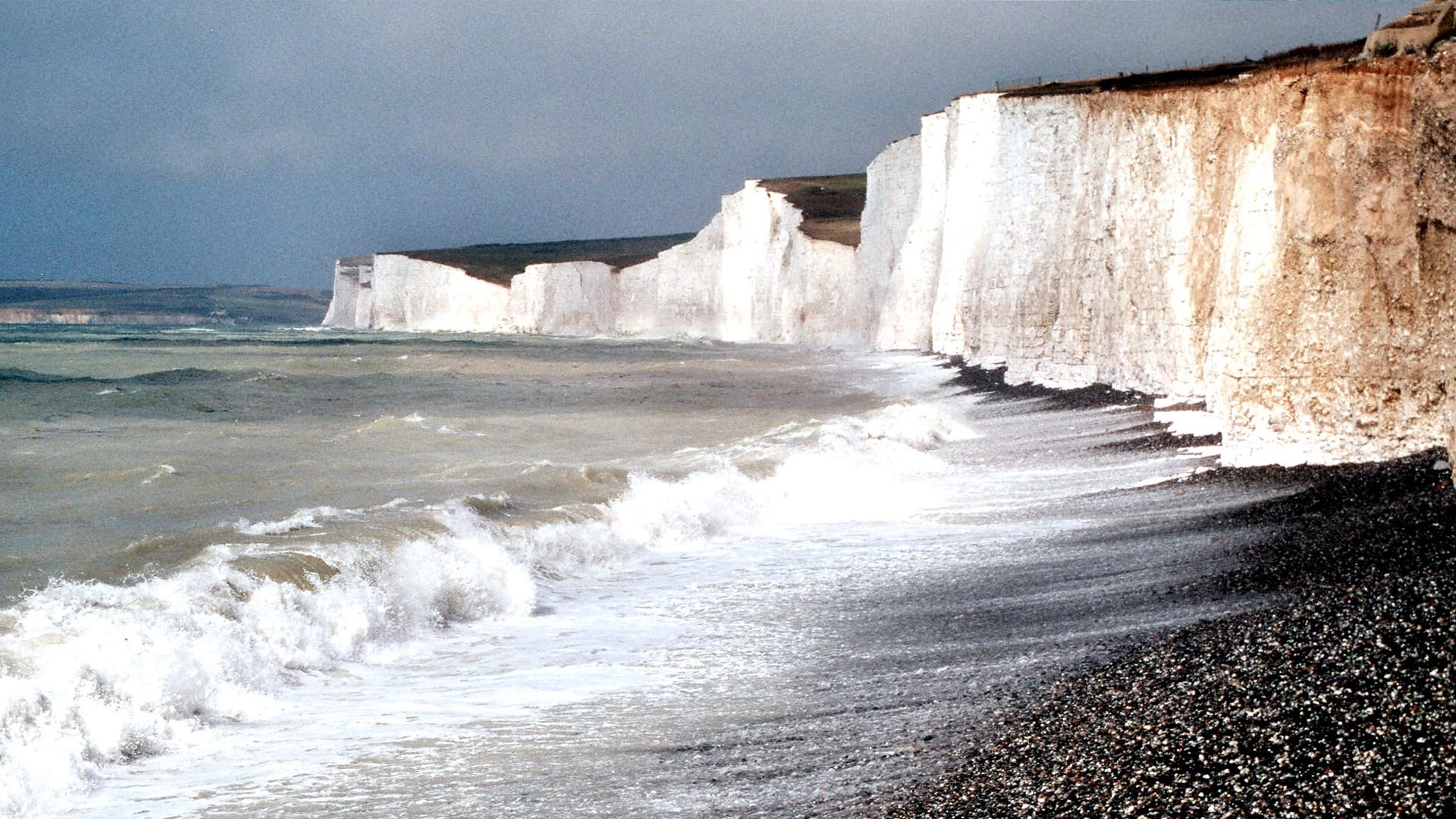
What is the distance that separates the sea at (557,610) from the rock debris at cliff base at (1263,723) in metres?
0.38

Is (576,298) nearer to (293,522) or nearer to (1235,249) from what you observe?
Result: (1235,249)

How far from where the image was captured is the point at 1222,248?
599 inches

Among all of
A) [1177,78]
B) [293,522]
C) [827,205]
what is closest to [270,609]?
[293,522]

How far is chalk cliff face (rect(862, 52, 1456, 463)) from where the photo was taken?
11.4 meters

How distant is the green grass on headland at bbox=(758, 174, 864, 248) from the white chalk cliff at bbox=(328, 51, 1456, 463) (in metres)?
17.1

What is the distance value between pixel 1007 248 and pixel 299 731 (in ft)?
103

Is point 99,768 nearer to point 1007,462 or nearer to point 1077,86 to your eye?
point 1007,462

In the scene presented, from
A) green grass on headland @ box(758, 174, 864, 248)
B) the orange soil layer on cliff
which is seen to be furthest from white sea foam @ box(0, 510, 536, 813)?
green grass on headland @ box(758, 174, 864, 248)

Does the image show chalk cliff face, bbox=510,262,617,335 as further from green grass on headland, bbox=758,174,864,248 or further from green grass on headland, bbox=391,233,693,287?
green grass on headland, bbox=758,174,864,248

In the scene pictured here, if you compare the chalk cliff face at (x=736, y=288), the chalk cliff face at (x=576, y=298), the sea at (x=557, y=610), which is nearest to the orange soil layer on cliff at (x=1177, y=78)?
Answer: the sea at (x=557, y=610)

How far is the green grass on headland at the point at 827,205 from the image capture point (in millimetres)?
78688

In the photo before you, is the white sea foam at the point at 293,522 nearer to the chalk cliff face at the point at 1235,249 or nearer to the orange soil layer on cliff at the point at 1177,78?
the chalk cliff face at the point at 1235,249

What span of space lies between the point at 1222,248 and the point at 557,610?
9.19 m

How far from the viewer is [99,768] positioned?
19.7 feet
